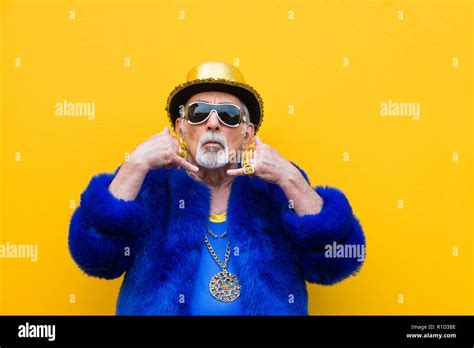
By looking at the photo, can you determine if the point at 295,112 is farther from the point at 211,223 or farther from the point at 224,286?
the point at 224,286

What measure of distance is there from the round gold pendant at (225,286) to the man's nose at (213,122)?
612mm

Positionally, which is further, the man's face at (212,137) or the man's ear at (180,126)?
the man's ear at (180,126)

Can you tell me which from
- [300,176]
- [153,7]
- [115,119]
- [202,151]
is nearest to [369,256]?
[300,176]

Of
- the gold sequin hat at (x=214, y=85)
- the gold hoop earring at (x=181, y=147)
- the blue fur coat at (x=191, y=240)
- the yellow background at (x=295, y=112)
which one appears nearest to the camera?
the blue fur coat at (x=191, y=240)

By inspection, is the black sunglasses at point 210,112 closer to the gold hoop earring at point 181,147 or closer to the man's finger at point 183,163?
the gold hoop earring at point 181,147

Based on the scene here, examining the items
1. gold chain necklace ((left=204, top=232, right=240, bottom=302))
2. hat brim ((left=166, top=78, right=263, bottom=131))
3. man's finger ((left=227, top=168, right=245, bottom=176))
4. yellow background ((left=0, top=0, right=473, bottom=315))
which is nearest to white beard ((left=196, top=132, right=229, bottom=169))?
man's finger ((left=227, top=168, right=245, bottom=176))

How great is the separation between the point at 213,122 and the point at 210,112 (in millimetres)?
51

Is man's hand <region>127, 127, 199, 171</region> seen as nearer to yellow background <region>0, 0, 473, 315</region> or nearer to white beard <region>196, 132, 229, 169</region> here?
white beard <region>196, 132, 229, 169</region>

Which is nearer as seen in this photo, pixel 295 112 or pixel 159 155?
pixel 159 155

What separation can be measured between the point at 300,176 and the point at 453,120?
1.17 m

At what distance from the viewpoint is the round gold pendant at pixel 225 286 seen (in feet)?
8.89

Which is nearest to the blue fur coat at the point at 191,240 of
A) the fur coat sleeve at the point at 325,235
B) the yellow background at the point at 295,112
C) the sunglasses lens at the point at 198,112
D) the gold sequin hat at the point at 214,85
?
the fur coat sleeve at the point at 325,235

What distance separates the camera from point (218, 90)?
115 inches

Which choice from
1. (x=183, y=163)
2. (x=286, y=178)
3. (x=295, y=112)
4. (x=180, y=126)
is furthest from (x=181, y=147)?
(x=295, y=112)
